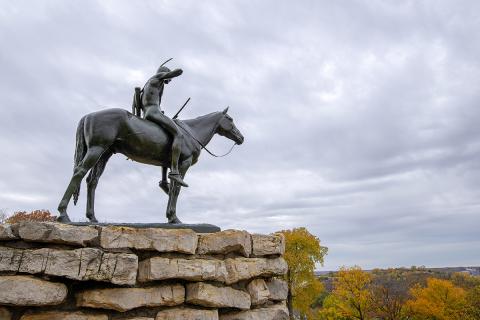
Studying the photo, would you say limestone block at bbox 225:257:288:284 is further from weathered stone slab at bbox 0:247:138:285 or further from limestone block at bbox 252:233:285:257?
weathered stone slab at bbox 0:247:138:285

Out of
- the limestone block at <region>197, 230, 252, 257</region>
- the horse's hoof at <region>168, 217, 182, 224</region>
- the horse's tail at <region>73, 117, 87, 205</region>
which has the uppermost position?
the horse's tail at <region>73, 117, 87, 205</region>

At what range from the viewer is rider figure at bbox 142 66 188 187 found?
6.50 metres

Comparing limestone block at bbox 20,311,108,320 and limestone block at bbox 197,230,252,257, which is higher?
limestone block at bbox 197,230,252,257

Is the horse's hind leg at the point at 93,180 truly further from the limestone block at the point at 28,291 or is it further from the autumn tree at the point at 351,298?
the autumn tree at the point at 351,298

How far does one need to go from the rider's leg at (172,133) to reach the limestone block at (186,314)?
214 centimetres

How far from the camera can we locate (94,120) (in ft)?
19.3

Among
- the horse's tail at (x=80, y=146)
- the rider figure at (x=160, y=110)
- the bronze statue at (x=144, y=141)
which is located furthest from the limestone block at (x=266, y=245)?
the horse's tail at (x=80, y=146)

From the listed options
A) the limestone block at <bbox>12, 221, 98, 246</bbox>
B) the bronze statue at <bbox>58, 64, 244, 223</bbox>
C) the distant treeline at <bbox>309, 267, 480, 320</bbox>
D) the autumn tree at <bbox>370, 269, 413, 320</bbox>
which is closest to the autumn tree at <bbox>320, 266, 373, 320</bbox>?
the distant treeline at <bbox>309, 267, 480, 320</bbox>

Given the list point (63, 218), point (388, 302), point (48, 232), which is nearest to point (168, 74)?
point (63, 218)

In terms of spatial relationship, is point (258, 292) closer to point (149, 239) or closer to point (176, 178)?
point (149, 239)

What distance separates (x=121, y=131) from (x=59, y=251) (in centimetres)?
229

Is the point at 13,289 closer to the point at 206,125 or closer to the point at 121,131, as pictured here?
the point at 121,131

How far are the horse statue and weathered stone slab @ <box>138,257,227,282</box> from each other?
127cm

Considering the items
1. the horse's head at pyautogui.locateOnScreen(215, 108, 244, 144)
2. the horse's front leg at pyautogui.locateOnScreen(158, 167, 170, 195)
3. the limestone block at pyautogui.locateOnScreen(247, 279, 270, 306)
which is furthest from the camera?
the horse's head at pyautogui.locateOnScreen(215, 108, 244, 144)
